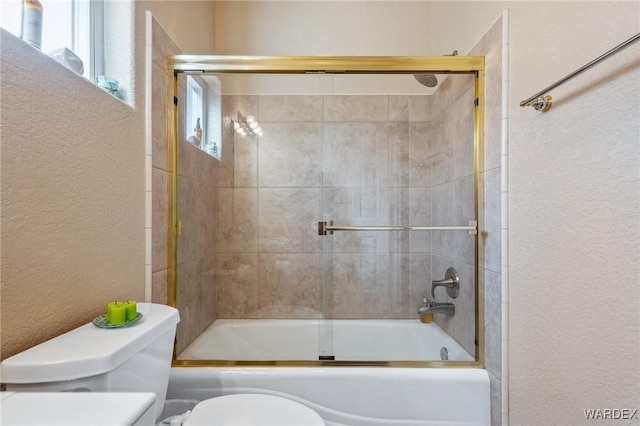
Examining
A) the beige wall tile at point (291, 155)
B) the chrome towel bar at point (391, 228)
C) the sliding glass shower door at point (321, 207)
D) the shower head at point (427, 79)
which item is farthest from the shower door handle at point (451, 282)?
the shower head at point (427, 79)

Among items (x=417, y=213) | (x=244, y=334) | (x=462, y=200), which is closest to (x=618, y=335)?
(x=462, y=200)

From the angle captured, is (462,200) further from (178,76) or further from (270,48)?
(270,48)

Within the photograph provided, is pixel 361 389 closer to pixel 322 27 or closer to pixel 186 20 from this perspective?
pixel 186 20

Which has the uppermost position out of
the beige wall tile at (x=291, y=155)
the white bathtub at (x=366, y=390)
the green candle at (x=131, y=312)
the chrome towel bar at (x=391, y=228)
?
the beige wall tile at (x=291, y=155)

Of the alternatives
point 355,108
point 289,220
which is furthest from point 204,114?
point 355,108

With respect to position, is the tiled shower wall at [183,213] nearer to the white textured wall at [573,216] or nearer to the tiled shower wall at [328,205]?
the tiled shower wall at [328,205]

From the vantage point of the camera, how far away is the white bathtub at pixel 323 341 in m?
1.46

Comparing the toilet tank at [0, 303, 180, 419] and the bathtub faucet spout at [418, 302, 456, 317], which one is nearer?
the toilet tank at [0, 303, 180, 419]

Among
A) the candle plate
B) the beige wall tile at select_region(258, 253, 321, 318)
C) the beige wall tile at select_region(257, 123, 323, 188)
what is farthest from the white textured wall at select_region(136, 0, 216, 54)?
the beige wall tile at select_region(258, 253, 321, 318)

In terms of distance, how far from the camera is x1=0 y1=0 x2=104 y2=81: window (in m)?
0.96

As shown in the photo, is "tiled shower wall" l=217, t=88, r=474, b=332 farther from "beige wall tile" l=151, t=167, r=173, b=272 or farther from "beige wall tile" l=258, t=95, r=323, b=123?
"beige wall tile" l=151, t=167, r=173, b=272

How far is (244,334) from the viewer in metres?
1.73

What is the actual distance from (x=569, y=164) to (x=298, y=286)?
1.44 metres

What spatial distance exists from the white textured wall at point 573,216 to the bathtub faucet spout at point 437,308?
416mm
